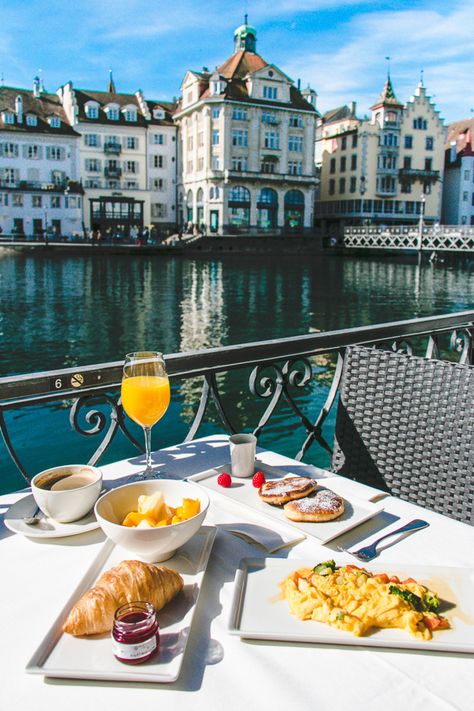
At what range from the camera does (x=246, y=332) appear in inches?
704

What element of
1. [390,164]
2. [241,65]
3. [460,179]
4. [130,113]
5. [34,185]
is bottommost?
[34,185]

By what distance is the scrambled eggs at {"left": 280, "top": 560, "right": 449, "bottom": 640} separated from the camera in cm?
101

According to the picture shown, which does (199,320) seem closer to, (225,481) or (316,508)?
(225,481)

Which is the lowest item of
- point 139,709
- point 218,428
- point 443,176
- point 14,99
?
point 218,428

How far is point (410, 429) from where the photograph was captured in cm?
220

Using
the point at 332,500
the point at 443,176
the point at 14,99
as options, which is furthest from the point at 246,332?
the point at 443,176

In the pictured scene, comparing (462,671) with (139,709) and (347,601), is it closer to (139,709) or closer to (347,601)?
(347,601)

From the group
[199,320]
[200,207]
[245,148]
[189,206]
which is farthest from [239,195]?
[199,320]

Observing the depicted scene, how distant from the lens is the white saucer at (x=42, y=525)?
1356mm

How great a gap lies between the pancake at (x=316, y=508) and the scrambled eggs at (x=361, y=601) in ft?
0.97

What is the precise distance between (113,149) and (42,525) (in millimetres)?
55463

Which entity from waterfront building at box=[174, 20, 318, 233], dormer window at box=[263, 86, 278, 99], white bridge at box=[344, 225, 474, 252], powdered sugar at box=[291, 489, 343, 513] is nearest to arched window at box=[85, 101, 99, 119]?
waterfront building at box=[174, 20, 318, 233]

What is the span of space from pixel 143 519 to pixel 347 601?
439 millimetres

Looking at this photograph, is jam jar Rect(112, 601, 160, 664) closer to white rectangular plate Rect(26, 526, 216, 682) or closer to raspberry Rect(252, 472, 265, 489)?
white rectangular plate Rect(26, 526, 216, 682)
